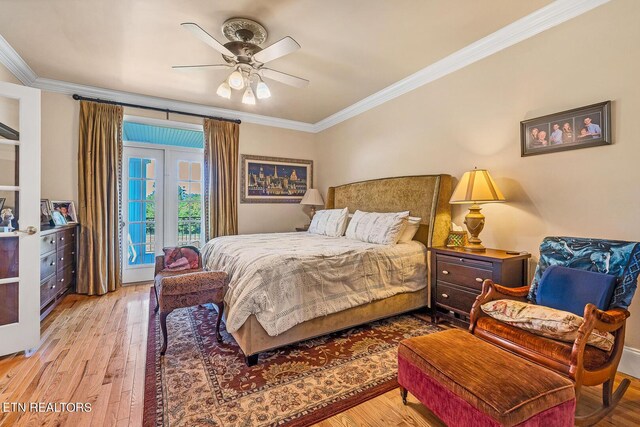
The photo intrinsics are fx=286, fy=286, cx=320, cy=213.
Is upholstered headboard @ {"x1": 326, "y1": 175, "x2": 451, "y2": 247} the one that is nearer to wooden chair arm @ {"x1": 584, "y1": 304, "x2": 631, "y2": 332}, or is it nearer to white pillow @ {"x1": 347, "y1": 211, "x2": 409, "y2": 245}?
white pillow @ {"x1": 347, "y1": 211, "x2": 409, "y2": 245}

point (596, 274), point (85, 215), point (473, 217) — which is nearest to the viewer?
point (596, 274)

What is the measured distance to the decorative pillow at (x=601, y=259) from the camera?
172cm

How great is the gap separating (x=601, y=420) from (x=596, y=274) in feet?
2.67

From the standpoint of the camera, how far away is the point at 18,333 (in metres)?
2.24

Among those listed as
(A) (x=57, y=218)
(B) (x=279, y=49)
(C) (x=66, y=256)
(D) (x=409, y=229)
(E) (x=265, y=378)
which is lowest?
(E) (x=265, y=378)

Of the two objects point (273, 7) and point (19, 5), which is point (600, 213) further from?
point (19, 5)

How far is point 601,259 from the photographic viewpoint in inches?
73.1

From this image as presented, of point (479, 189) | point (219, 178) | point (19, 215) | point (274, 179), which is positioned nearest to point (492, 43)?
point (479, 189)

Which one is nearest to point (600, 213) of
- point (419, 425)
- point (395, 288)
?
point (395, 288)

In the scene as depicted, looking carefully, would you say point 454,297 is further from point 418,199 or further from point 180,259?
point 180,259

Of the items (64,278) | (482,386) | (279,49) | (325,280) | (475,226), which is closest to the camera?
(482,386)

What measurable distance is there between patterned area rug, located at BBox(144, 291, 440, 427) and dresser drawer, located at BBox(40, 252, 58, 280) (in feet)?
4.20

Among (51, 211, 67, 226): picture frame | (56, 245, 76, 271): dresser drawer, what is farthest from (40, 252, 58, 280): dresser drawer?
(51, 211, 67, 226): picture frame

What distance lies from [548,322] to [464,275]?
0.97 m
